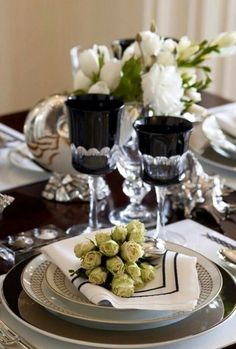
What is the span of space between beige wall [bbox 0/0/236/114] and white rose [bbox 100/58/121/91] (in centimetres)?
150

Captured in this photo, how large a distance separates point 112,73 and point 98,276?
511mm

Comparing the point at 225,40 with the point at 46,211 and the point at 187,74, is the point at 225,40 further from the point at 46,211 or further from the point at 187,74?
the point at 46,211

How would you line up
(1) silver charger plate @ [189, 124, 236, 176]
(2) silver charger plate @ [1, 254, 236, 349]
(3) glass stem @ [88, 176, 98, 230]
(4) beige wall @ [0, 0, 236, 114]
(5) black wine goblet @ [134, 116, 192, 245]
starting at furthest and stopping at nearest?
(4) beige wall @ [0, 0, 236, 114] → (1) silver charger plate @ [189, 124, 236, 176] → (3) glass stem @ [88, 176, 98, 230] → (5) black wine goblet @ [134, 116, 192, 245] → (2) silver charger plate @ [1, 254, 236, 349]

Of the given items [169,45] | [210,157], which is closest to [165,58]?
[169,45]

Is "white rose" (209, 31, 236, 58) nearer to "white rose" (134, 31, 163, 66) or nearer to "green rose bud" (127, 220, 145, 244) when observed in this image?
"white rose" (134, 31, 163, 66)

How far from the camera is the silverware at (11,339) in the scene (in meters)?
0.90

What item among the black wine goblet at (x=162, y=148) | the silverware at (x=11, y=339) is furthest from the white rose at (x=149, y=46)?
the silverware at (x=11, y=339)

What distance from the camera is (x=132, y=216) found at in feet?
4.34

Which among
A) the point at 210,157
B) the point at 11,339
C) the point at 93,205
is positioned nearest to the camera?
the point at 11,339

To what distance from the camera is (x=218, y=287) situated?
3.21 feet

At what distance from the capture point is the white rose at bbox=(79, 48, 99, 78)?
1.40 meters

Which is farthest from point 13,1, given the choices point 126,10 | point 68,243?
point 68,243

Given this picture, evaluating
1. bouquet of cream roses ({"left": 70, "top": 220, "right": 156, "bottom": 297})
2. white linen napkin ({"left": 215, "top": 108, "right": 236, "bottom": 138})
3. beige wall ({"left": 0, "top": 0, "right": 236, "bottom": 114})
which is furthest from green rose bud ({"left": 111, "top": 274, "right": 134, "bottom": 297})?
beige wall ({"left": 0, "top": 0, "right": 236, "bottom": 114})

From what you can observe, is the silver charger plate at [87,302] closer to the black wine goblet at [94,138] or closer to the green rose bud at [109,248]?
the green rose bud at [109,248]
